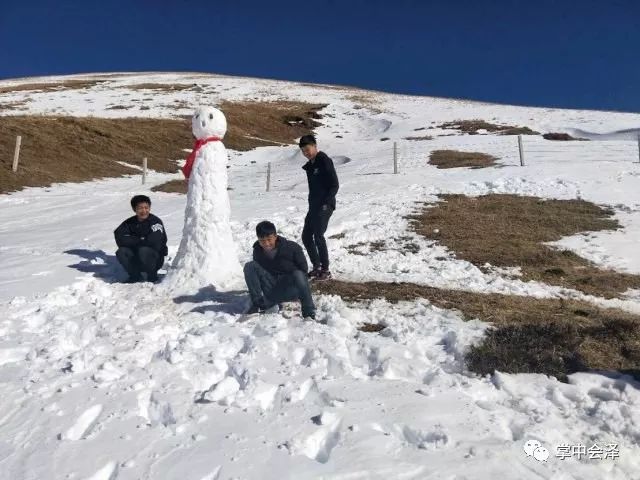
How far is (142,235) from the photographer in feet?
24.8

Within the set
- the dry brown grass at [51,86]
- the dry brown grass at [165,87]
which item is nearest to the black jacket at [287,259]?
the dry brown grass at [165,87]

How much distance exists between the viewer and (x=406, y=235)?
11352 mm

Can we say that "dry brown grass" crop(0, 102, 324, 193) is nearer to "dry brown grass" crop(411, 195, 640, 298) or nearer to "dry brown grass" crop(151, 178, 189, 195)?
"dry brown grass" crop(151, 178, 189, 195)

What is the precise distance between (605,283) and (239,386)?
6.34 metres

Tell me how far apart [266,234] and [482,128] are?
133 ft

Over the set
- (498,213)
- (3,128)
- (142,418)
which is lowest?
(142,418)

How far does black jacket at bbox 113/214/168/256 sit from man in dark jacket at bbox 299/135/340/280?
78.0 inches

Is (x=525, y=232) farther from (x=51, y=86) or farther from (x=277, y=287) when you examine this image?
(x=51, y=86)

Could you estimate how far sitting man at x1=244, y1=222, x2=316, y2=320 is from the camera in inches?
233

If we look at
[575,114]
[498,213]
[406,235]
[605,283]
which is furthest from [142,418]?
[575,114]

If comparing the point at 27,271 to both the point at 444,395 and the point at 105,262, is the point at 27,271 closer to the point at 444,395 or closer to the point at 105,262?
the point at 105,262

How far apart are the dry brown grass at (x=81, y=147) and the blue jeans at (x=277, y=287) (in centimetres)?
1691

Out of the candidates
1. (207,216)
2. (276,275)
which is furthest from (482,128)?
(276,275)

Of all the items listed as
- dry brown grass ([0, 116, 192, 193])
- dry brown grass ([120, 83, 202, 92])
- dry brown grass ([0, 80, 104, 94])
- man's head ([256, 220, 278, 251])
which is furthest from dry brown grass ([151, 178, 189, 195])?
dry brown grass ([0, 80, 104, 94])
